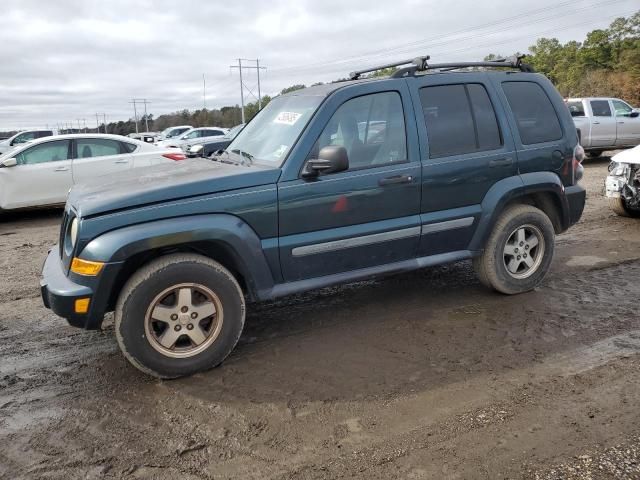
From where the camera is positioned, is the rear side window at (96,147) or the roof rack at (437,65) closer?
the roof rack at (437,65)

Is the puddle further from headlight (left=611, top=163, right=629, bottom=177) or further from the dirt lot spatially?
headlight (left=611, top=163, right=629, bottom=177)

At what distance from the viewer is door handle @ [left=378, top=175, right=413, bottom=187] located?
406 cm

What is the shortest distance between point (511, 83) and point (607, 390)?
2.82 metres

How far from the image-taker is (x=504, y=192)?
180 inches

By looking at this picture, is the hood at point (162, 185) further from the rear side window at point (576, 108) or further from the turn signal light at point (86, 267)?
the rear side window at point (576, 108)

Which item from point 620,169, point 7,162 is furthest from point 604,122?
point 7,162

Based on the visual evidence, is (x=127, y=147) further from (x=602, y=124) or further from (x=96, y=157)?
(x=602, y=124)

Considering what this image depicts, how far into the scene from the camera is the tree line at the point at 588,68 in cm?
4793

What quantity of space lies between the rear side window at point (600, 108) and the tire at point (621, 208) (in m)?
9.49

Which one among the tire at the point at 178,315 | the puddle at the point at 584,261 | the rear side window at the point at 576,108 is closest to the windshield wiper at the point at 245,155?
the tire at the point at 178,315

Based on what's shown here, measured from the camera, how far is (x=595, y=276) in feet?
17.8

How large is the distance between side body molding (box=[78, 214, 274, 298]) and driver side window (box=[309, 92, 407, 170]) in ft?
2.85

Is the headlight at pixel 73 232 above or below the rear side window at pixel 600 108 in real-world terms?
below

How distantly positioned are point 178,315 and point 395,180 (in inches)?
74.4
